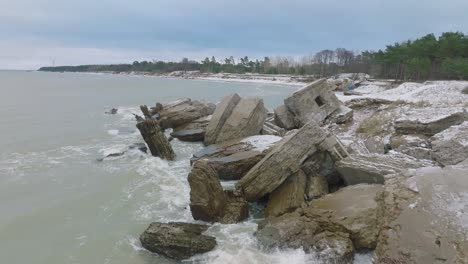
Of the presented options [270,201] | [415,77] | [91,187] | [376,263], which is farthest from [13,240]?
[415,77]

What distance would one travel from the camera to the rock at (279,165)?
35.3 feet

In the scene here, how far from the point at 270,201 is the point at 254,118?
7.54m

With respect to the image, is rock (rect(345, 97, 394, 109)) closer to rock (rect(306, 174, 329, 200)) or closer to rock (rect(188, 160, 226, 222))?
rock (rect(306, 174, 329, 200))

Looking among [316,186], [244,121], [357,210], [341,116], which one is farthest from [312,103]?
[357,210]

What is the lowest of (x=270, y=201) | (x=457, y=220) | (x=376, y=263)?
(x=270, y=201)

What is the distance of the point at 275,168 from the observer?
10.8 metres

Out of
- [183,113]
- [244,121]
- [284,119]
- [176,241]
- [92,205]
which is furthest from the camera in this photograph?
[183,113]

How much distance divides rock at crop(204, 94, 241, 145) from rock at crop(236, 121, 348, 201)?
7.45 m

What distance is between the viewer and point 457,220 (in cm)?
608

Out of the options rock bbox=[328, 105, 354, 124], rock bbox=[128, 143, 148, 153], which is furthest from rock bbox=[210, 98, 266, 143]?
rock bbox=[328, 105, 354, 124]

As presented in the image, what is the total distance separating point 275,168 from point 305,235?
2640 millimetres

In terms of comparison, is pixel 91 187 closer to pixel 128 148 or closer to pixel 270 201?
pixel 128 148

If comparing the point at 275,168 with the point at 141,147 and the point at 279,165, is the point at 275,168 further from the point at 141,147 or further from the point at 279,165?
the point at 141,147

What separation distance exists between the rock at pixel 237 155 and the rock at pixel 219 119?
2985 mm
